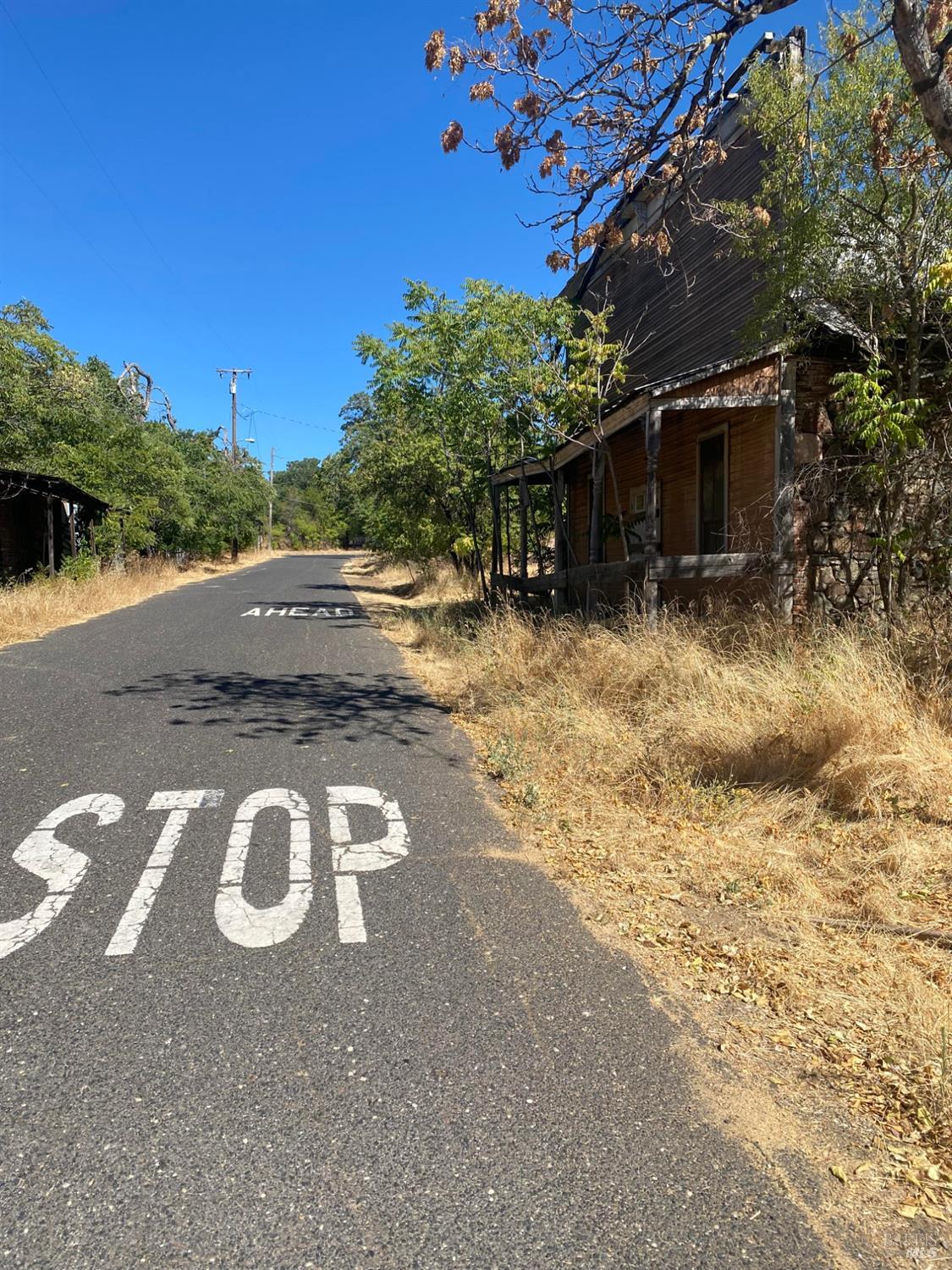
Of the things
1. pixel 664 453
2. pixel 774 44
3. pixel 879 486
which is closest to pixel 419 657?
pixel 664 453

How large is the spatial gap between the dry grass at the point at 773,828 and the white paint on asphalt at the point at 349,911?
1.07 m

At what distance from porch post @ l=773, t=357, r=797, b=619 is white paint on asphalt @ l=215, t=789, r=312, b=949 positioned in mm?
6058

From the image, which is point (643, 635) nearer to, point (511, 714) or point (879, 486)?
point (511, 714)

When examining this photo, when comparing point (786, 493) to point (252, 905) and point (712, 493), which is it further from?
point (252, 905)

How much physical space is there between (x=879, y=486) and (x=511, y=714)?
429 cm

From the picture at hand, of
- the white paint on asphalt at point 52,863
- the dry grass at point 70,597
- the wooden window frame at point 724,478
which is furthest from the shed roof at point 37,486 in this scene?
the white paint on asphalt at point 52,863

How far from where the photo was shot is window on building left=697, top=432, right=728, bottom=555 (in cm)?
1120

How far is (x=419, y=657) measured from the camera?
1216cm

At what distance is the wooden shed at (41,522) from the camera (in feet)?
62.0

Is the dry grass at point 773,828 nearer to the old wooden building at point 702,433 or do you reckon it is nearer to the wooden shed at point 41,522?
the old wooden building at point 702,433

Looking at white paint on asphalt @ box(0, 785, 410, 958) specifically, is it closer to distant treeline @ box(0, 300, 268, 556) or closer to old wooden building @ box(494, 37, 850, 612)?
old wooden building @ box(494, 37, 850, 612)

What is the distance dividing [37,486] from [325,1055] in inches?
777

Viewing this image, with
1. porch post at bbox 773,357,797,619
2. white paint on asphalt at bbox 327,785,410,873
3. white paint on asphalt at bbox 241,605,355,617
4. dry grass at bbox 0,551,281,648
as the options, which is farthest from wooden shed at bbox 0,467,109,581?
white paint on asphalt at bbox 327,785,410,873

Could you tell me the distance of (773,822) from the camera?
4.72 metres
